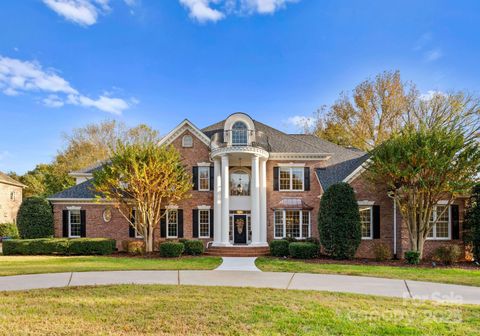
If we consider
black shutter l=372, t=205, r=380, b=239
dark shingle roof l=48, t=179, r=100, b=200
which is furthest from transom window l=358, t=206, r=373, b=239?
dark shingle roof l=48, t=179, r=100, b=200

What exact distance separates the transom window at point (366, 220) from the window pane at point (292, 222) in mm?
4018

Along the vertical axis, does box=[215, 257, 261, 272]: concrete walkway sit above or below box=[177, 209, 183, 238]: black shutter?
below

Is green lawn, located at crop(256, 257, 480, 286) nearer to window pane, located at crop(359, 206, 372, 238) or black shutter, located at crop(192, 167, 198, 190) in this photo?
window pane, located at crop(359, 206, 372, 238)

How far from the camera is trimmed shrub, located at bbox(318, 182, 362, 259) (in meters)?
15.7

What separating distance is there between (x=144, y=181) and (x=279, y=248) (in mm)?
8134

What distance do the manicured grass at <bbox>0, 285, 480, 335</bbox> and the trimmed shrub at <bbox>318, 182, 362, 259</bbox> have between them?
781 centimetres

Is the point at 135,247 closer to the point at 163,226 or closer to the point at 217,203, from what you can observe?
the point at 163,226

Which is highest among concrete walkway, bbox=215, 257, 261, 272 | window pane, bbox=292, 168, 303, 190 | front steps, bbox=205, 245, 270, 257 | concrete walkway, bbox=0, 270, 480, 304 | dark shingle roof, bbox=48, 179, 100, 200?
window pane, bbox=292, 168, 303, 190

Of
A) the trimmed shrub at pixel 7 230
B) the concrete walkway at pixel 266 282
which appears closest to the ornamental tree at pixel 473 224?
the concrete walkway at pixel 266 282

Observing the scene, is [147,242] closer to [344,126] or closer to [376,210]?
[376,210]

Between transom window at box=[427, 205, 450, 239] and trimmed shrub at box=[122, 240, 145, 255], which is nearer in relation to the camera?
transom window at box=[427, 205, 450, 239]

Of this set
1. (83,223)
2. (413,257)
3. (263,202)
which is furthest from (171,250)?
(413,257)

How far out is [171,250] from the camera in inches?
661

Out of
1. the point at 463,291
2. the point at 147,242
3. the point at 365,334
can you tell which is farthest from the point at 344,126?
the point at 365,334
